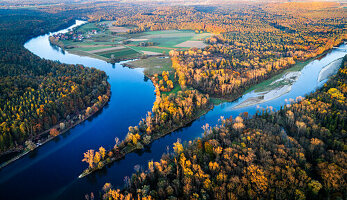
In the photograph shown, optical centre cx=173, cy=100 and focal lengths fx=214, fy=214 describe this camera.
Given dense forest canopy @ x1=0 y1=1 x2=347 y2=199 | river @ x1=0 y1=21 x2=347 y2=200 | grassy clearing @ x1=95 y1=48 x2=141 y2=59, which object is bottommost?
river @ x1=0 y1=21 x2=347 y2=200

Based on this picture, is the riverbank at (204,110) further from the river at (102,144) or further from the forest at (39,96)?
the forest at (39,96)

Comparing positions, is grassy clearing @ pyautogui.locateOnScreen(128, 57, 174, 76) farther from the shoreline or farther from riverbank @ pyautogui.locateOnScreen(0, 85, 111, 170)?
the shoreline

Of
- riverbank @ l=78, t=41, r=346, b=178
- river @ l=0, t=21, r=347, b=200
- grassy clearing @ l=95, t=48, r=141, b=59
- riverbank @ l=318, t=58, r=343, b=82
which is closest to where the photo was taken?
river @ l=0, t=21, r=347, b=200

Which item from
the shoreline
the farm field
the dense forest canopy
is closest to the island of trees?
the shoreline

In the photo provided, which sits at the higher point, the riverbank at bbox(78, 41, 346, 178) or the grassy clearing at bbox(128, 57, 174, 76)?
the grassy clearing at bbox(128, 57, 174, 76)

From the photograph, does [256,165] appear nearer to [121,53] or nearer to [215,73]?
[215,73]

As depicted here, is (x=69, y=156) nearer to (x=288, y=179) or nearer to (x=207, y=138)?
(x=207, y=138)

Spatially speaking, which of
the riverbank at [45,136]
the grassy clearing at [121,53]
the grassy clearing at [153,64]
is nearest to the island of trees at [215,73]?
the grassy clearing at [153,64]
